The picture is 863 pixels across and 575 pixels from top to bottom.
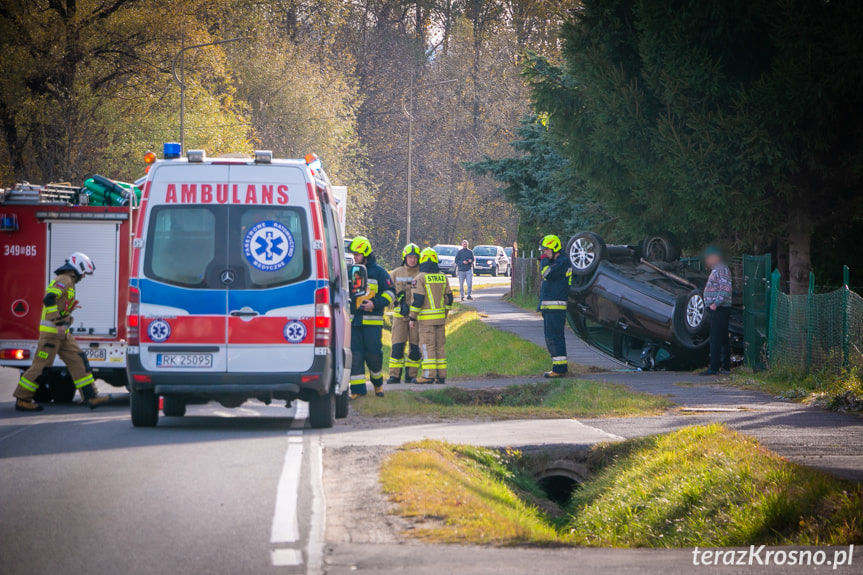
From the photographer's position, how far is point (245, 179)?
1051 cm

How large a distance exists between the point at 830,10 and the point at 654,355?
19.3 feet

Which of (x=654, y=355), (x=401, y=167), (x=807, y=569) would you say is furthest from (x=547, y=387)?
(x=401, y=167)

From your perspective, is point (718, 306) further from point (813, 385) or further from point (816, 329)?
point (813, 385)

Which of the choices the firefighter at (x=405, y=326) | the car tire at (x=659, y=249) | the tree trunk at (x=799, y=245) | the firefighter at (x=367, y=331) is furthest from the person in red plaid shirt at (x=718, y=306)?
the firefighter at (x=367, y=331)

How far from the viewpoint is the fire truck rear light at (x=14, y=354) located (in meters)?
14.3

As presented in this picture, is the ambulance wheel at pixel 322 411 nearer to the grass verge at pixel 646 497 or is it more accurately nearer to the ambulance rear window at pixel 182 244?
the ambulance rear window at pixel 182 244

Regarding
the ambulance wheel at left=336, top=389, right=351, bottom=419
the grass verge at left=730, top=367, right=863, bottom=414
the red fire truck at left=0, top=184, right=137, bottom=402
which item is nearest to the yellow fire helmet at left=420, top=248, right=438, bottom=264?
the red fire truck at left=0, top=184, right=137, bottom=402

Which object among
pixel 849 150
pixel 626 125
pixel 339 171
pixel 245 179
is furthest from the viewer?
pixel 339 171

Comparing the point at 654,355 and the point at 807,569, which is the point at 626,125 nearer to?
the point at 654,355

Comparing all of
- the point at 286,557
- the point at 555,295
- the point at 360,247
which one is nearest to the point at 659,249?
the point at 555,295

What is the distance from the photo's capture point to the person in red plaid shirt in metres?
15.9

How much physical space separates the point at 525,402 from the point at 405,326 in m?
2.21

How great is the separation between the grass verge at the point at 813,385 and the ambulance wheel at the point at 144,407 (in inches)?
299

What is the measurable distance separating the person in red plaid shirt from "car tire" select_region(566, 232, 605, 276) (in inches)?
78.3
